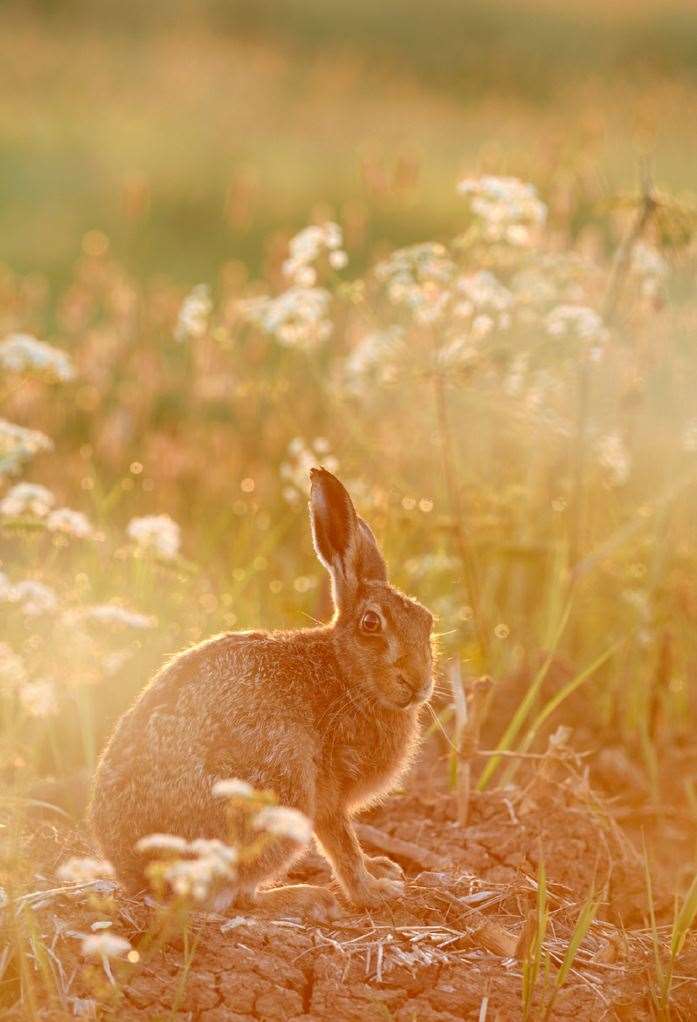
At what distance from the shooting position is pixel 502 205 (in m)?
7.29

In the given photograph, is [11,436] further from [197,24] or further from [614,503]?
[197,24]

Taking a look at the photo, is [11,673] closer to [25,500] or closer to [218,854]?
[25,500]

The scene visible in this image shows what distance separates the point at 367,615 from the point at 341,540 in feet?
0.96

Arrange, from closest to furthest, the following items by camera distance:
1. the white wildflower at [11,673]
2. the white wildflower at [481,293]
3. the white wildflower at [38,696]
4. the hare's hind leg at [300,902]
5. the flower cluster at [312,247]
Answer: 1. the hare's hind leg at [300,902]
2. the white wildflower at [38,696]
3. the white wildflower at [11,673]
4. the white wildflower at [481,293]
5. the flower cluster at [312,247]

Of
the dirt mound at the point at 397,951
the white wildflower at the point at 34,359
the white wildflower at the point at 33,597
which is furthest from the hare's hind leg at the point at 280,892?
the white wildflower at the point at 34,359

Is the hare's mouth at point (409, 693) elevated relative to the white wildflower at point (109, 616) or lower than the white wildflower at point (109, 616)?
lower

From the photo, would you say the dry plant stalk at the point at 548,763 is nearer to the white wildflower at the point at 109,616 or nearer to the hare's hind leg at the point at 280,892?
the hare's hind leg at the point at 280,892

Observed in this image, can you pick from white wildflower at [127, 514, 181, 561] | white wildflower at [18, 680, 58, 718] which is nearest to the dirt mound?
white wildflower at [18, 680, 58, 718]

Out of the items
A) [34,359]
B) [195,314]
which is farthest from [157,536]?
[195,314]

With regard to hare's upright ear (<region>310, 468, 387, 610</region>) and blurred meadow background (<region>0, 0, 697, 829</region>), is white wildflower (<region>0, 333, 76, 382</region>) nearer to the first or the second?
blurred meadow background (<region>0, 0, 697, 829</region>)

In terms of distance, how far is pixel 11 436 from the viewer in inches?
277

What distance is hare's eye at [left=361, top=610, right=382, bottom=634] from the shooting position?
5566mm

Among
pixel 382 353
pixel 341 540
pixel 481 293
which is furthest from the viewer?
pixel 382 353

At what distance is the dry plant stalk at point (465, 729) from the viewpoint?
5.95 m
